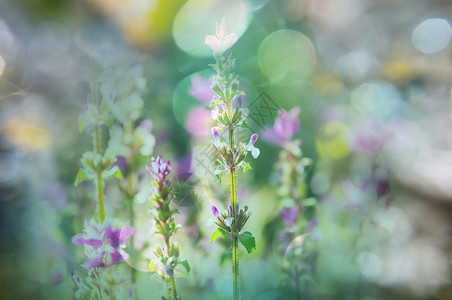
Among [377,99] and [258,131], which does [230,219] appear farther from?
[377,99]

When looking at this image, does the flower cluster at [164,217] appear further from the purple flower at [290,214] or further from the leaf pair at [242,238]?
the purple flower at [290,214]

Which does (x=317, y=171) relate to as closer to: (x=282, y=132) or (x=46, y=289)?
(x=282, y=132)

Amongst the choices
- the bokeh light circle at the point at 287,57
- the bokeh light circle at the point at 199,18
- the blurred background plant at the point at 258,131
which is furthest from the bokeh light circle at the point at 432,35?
the bokeh light circle at the point at 199,18

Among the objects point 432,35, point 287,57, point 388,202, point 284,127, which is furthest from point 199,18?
point 432,35

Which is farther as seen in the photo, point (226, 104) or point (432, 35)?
point (432, 35)

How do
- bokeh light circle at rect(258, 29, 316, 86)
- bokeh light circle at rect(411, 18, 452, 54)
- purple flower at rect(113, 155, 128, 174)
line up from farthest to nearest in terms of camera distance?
bokeh light circle at rect(411, 18, 452, 54) → bokeh light circle at rect(258, 29, 316, 86) → purple flower at rect(113, 155, 128, 174)

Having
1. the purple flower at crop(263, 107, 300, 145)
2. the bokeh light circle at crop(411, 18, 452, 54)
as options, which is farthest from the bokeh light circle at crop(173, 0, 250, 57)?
the bokeh light circle at crop(411, 18, 452, 54)

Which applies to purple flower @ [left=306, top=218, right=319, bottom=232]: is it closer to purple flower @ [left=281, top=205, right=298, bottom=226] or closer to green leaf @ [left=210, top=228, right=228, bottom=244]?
purple flower @ [left=281, top=205, right=298, bottom=226]
